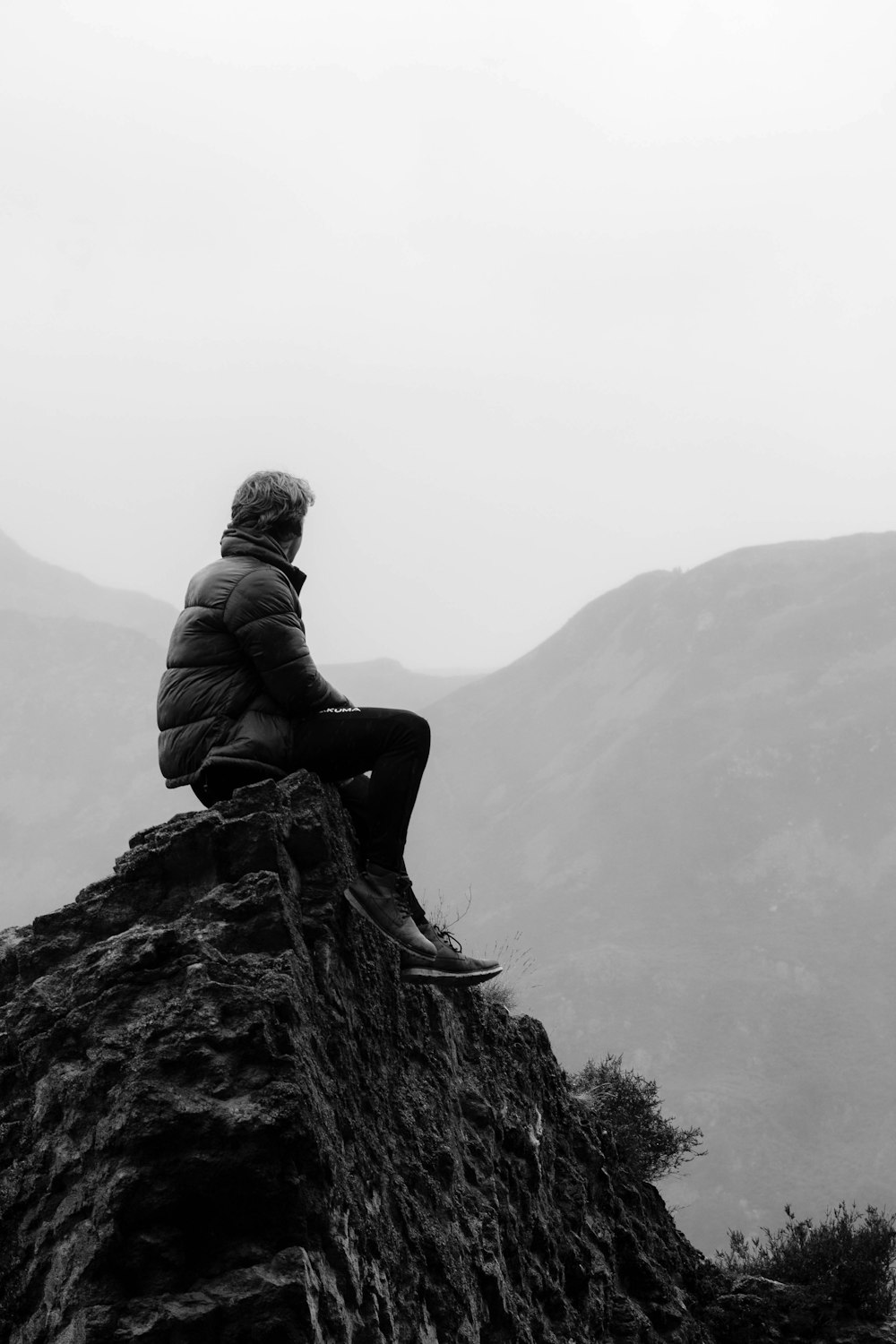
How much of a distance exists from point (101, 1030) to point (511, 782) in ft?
541

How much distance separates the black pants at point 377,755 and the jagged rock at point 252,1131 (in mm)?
149

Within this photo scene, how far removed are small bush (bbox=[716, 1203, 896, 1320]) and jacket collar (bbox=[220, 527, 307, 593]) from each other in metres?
6.15

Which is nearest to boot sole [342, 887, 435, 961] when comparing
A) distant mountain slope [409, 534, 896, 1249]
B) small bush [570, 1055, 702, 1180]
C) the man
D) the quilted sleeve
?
the man

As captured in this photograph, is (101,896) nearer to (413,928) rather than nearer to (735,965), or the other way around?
(413,928)

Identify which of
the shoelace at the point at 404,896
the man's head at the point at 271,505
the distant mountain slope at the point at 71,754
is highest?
the distant mountain slope at the point at 71,754

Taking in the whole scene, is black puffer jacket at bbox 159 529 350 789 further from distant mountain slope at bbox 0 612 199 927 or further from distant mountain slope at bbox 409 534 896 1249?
distant mountain slope at bbox 0 612 199 927

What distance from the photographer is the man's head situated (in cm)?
564

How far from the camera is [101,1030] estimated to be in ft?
13.6

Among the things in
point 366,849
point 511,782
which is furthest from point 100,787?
point 366,849

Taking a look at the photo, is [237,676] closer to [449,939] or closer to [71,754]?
[449,939]

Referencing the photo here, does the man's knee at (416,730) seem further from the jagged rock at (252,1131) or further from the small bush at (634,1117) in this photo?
the small bush at (634,1117)

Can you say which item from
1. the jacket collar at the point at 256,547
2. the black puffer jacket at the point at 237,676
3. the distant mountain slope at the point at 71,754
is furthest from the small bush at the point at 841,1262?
the distant mountain slope at the point at 71,754

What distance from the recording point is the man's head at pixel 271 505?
5637 mm

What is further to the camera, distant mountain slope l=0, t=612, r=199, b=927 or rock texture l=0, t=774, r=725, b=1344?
distant mountain slope l=0, t=612, r=199, b=927
